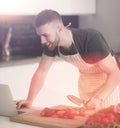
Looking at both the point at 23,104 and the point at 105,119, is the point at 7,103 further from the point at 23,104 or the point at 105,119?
the point at 105,119

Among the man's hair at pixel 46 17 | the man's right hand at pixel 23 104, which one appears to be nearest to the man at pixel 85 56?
the man's hair at pixel 46 17

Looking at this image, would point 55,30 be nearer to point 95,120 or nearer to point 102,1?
point 102,1

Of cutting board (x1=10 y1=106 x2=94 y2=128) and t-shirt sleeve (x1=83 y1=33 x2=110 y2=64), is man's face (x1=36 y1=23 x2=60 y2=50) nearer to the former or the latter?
t-shirt sleeve (x1=83 y1=33 x2=110 y2=64)

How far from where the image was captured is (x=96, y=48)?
4.01 ft

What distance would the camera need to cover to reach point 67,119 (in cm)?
128

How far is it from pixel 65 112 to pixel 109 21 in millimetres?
347

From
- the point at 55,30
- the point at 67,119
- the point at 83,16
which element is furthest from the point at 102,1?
the point at 67,119

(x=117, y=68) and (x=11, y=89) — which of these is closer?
(x=117, y=68)

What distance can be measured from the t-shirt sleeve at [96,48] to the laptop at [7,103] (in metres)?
0.34

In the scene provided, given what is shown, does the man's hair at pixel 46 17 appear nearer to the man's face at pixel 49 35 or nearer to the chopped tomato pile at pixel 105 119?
the man's face at pixel 49 35

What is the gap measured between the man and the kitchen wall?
2 centimetres

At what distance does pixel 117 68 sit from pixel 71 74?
16 cm

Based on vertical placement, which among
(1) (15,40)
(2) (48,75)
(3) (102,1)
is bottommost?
(2) (48,75)

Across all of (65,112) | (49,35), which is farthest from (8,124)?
(49,35)
